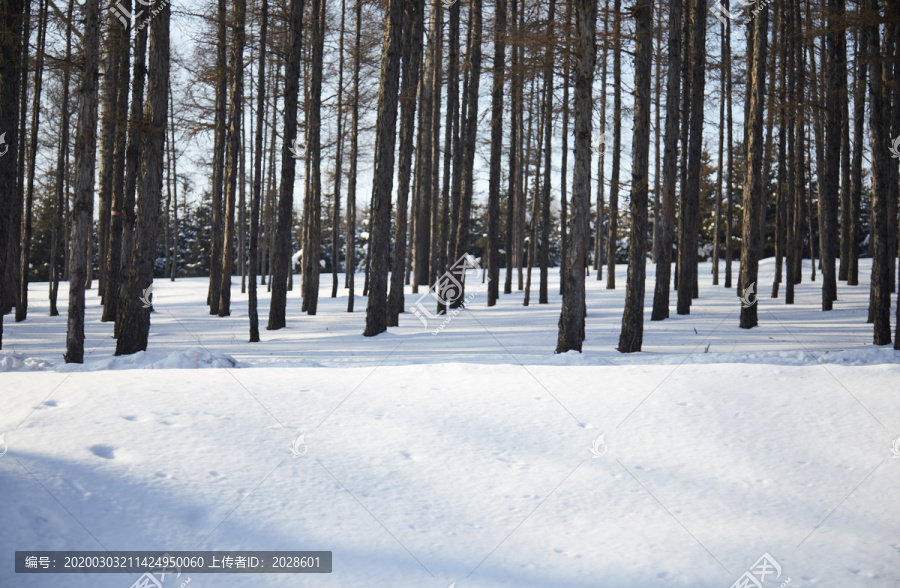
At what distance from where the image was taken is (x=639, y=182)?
1049 cm

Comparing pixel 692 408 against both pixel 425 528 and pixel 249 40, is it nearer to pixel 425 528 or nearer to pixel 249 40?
pixel 425 528

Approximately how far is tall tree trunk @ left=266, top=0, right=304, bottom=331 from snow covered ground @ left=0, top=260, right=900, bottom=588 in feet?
27.4

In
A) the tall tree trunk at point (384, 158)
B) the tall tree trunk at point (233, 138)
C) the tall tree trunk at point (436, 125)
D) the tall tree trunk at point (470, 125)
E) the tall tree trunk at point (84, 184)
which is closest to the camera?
the tall tree trunk at point (84, 184)

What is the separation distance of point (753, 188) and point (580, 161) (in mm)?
6297

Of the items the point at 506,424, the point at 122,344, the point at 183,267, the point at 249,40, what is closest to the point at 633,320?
the point at 506,424

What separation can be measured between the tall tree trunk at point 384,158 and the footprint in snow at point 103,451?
9.16 meters

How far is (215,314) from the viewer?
1872 centimetres

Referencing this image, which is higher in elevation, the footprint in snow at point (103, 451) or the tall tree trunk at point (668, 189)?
the tall tree trunk at point (668, 189)

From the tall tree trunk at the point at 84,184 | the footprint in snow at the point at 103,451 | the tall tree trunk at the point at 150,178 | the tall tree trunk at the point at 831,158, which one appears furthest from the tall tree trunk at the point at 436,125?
the footprint in snow at the point at 103,451

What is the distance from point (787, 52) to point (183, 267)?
51215 millimetres

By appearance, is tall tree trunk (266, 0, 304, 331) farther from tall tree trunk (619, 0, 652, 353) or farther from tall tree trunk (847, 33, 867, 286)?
tall tree trunk (847, 33, 867, 286)

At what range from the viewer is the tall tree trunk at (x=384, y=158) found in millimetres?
13031

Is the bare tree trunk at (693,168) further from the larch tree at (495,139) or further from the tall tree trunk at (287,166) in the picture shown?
the tall tree trunk at (287,166)

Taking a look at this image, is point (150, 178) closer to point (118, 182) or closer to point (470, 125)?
point (118, 182)
